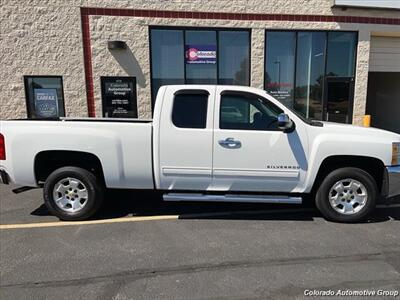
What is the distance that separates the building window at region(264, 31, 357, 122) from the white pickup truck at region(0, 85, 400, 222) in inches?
284

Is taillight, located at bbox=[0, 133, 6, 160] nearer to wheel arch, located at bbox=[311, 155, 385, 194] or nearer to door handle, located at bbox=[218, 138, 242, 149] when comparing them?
door handle, located at bbox=[218, 138, 242, 149]

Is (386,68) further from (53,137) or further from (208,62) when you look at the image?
(53,137)

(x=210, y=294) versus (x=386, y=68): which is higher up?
(x=386, y=68)

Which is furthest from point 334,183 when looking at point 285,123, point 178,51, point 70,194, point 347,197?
point 178,51

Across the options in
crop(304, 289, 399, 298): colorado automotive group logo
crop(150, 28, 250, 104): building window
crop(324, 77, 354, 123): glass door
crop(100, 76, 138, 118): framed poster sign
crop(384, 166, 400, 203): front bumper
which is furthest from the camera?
crop(324, 77, 354, 123): glass door

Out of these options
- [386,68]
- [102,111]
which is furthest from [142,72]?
[386,68]

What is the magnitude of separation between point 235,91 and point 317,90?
26.8 feet

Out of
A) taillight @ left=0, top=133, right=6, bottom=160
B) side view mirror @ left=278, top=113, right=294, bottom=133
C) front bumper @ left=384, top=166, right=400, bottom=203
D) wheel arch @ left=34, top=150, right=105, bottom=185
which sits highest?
side view mirror @ left=278, top=113, right=294, bottom=133

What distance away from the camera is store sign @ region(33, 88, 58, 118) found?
434 inches

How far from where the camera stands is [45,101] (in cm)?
1108

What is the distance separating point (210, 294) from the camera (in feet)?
10.0

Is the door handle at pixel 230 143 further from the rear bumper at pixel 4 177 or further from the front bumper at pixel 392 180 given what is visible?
the rear bumper at pixel 4 177

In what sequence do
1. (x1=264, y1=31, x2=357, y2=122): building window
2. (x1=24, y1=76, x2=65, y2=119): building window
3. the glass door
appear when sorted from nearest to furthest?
(x1=24, y1=76, x2=65, y2=119): building window < (x1=264, y1=31, x2=357, y2=122): building window < the glass door

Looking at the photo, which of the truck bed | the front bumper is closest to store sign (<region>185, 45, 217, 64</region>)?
the truck bed
